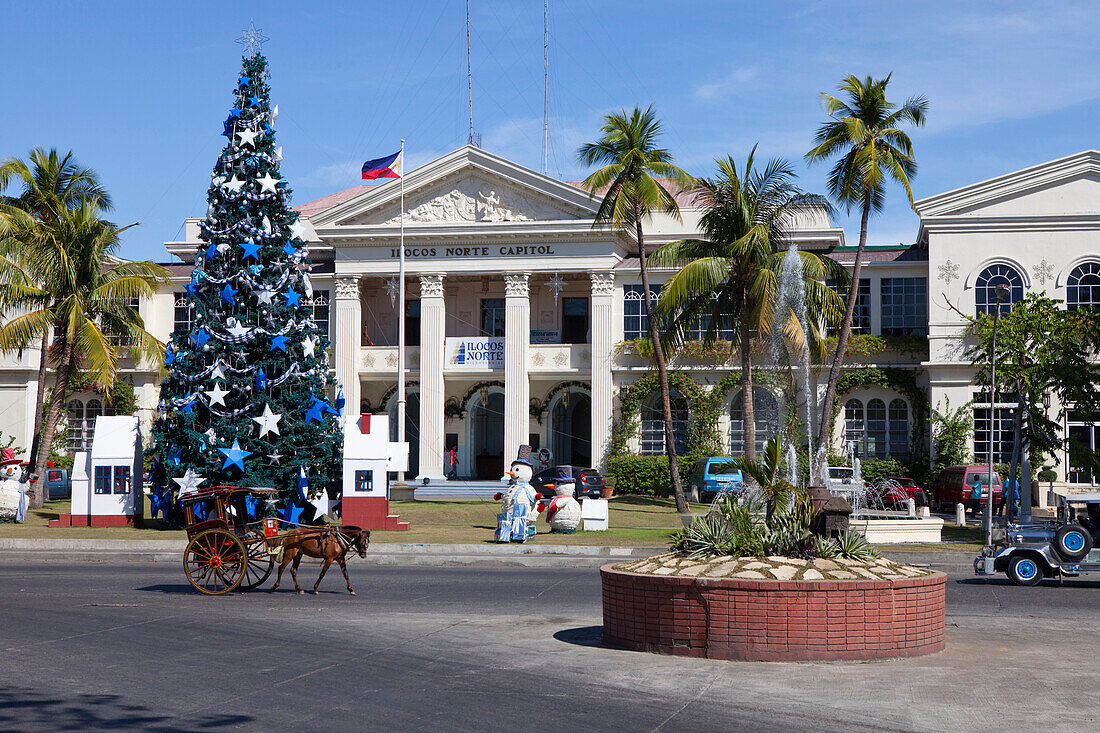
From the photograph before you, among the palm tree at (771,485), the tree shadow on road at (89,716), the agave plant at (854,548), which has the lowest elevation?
the tree shadow on road at (89,716)

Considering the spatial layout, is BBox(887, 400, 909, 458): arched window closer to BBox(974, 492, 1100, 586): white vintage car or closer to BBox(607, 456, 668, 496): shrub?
BBox(607, 456, 668, 496): shrub

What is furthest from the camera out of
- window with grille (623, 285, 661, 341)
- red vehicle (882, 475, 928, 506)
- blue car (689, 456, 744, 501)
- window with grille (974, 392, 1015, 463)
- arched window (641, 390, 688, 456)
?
window with grille (623, 285, 661, 341)

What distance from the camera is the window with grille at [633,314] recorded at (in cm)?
4319

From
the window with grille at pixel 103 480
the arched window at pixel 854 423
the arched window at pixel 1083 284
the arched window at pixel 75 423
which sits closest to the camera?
the window with grille at pixel 103 480

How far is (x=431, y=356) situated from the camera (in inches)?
1719

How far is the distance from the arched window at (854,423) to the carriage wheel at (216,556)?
29.8 meters

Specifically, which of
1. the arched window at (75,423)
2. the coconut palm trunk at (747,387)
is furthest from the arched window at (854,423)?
the arched window at (75,423)

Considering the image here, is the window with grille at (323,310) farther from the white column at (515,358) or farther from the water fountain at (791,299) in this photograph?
the water fountain at (791,299)

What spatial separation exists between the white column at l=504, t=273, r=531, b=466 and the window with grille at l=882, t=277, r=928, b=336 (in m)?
13.6

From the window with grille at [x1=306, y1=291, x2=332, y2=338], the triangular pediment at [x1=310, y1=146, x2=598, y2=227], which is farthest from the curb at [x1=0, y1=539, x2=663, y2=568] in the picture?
the window with grille at [x1=306, y1=291, x2=332, y2=338]

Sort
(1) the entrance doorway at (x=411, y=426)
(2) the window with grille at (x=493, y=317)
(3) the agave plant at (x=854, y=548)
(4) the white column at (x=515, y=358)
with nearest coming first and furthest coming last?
(3) the agave plant at (x=854, y=548), (4) the white column at (x=515, y=358), (1) the entrance doorway at (x=411, y=426), (2) the window with grille at (x=493, y=317)

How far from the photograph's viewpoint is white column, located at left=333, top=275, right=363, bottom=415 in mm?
44281

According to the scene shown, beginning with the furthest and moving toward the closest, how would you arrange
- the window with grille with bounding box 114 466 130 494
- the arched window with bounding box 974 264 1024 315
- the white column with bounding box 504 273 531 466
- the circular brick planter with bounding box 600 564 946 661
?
1. the white column with bounding box 504 273 531 466
2. the arched window with bounding box 974 264 1024 315
3. the window with grille with bounding box 114 466 130 494
4. the circular brick planter with bounding box 600 564 946 661

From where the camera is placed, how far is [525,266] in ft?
142
